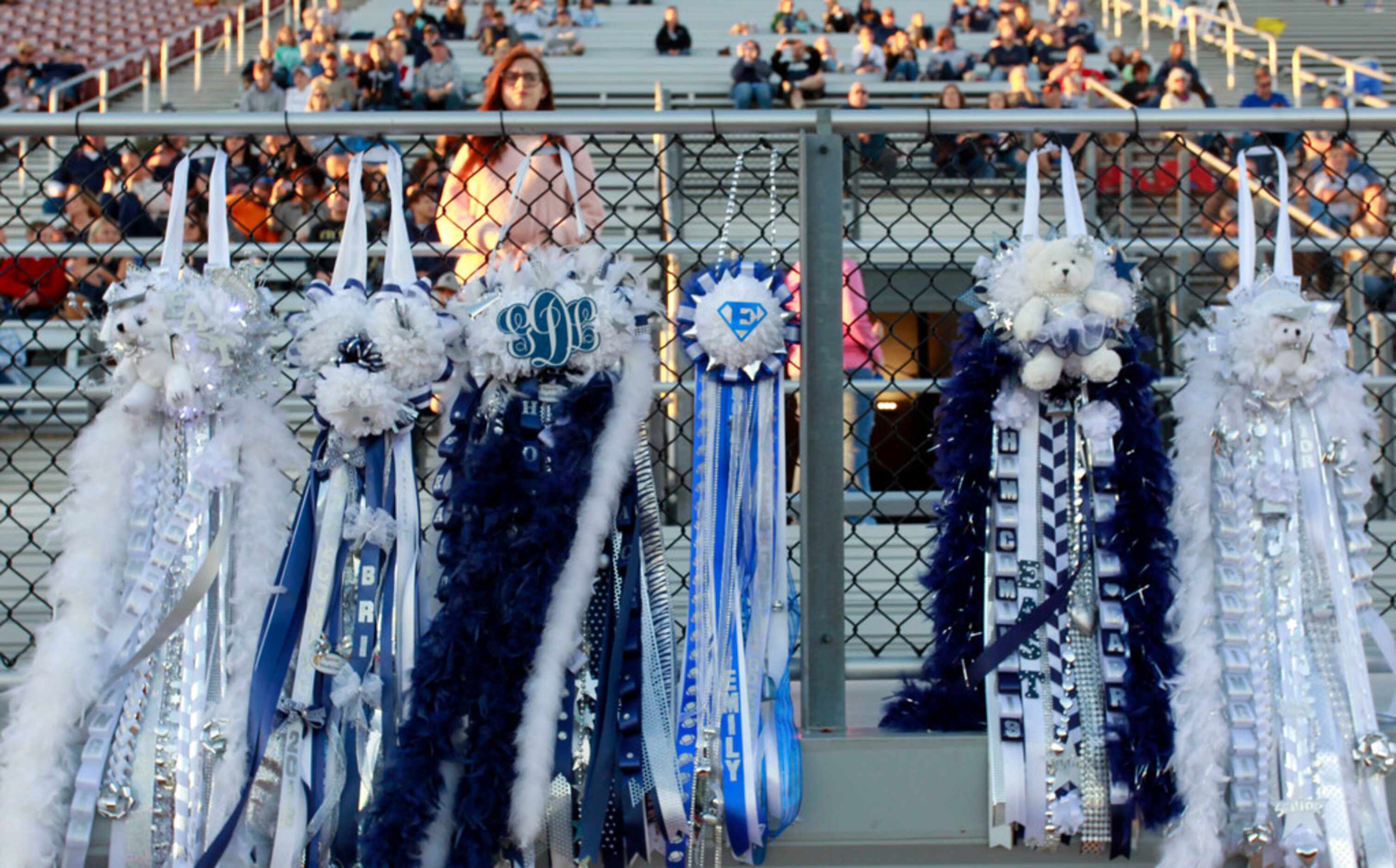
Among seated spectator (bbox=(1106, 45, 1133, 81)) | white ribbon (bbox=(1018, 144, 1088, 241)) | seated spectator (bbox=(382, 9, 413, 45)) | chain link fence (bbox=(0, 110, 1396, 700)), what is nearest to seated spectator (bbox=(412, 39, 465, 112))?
seated spectator (bbox=(382, 9, 413, 45))

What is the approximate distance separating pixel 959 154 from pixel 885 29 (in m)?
9.40

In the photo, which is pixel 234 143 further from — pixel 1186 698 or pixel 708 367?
pixel 1186 698

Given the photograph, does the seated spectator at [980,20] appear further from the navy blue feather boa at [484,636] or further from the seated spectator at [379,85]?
the navy blue feather boa at [484,636]

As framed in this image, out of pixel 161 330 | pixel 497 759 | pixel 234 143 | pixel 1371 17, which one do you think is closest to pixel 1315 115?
pixel 497 759

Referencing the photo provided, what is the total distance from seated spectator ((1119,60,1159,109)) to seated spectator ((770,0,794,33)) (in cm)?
338

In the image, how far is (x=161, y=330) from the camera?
82.4 inches

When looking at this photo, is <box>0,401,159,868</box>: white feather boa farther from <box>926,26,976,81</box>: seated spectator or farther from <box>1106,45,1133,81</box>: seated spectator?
<box>1106,45,1133,81</box>: seated spectator

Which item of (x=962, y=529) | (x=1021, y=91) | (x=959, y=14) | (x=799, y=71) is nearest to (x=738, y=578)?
(x=962, y=529)

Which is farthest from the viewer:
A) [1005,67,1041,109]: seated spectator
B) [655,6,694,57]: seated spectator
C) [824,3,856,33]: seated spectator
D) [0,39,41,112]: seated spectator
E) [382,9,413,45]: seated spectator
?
[824,3,856,33]: seated spectator

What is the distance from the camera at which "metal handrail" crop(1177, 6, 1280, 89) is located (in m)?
11.2

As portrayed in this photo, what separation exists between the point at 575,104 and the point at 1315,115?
8.37m

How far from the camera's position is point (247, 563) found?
2129 mm

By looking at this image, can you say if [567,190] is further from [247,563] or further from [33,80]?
[33,80]

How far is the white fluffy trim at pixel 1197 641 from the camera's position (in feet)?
6.61
